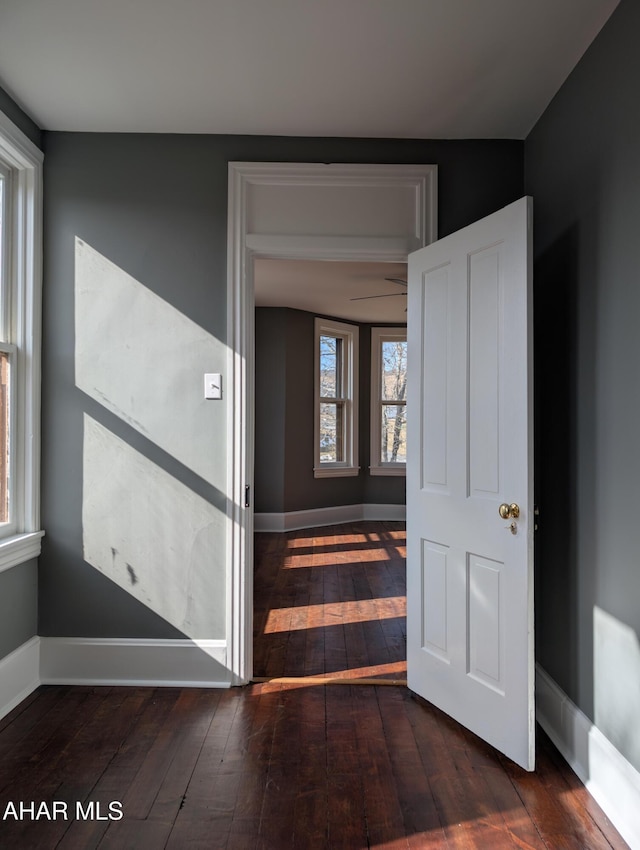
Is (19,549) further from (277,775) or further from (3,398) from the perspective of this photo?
(277,775)

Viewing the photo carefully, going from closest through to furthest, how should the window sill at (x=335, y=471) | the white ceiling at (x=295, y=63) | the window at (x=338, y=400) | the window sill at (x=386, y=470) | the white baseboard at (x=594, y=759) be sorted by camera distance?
the white baseboard at (x=594, y=759) < the white ceiling at (x=295, y=63) < the window sill at (x=335, y=471) < the window at (x=338, y=400) < the window sill at (x=386, y=470)

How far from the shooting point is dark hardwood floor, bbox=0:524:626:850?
1946 mm

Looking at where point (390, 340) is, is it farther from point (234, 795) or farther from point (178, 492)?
point (234, 795)

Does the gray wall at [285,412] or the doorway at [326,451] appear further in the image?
the gray wall at [285,412]

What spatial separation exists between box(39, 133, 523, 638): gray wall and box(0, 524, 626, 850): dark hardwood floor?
2.16 feet

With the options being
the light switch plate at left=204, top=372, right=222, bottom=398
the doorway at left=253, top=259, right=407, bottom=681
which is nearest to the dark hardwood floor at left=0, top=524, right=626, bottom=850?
the doorway at left=253, top=259, right=407, bottom=681

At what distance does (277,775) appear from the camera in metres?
2.27

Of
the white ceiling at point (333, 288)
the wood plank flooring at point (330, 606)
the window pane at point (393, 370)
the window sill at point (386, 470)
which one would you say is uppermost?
the white ceiling at point (333, 288)

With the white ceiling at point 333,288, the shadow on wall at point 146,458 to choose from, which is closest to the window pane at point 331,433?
the white ceiling at point 333,288

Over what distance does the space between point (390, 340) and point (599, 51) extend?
20.6 ft

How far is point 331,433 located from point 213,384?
524 cm

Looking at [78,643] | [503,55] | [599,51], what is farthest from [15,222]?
[599,51]

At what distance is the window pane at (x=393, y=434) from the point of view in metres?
8.59

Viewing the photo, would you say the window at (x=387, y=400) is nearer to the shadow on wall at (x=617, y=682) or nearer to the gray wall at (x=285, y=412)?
the gray wall at (x=285, y=412)
